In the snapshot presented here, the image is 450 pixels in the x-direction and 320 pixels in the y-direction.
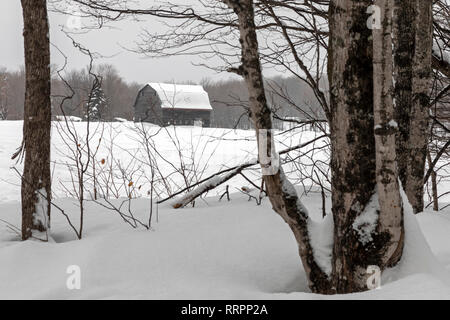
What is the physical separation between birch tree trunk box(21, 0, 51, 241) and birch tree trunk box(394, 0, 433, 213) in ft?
9.50

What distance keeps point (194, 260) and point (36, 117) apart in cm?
176

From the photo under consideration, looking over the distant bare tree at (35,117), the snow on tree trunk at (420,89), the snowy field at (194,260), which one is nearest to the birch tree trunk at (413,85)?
the snow on tree trunk at (420,89)

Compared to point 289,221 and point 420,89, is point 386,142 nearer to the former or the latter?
point 289,221

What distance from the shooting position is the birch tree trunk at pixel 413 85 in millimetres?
2857

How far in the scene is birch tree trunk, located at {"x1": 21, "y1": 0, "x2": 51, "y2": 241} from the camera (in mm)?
2826

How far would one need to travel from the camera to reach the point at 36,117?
2846mm

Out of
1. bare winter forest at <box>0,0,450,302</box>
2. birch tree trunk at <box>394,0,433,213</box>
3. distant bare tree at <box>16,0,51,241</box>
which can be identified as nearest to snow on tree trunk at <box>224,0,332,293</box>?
bare winter forest at <box>0,0,450,302</box>

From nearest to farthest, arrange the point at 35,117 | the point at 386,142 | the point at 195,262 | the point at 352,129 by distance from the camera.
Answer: the point at 386,142 → the point at 352,129 → the point at 195,262 → the point at 35,117

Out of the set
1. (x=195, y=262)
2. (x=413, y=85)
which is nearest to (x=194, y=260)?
(x=195, y=262)

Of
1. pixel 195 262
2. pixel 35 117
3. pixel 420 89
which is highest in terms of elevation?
pixel 420 89

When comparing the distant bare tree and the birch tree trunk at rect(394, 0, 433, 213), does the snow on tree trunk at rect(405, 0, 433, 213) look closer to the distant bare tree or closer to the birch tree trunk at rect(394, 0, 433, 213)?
the birch tree trunk at rect(394, 0, 433, 213)

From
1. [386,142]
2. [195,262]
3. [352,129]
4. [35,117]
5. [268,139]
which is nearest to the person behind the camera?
[386,142]

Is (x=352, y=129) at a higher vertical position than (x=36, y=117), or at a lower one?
lower

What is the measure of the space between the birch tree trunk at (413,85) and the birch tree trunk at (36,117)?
114 inches
